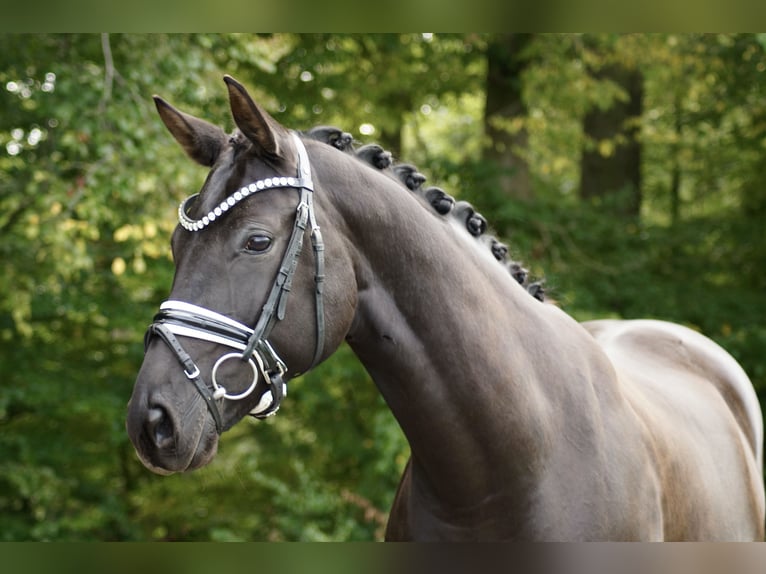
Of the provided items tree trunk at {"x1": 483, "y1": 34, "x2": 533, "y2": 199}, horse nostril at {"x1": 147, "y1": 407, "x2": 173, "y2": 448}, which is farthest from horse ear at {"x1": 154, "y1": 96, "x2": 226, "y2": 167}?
tree trunk at {"x1": 483, "y1": 34, "x2": 533, "y2": 199}

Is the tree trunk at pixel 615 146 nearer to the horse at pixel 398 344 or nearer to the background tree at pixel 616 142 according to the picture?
the background tree at pixel 616 142

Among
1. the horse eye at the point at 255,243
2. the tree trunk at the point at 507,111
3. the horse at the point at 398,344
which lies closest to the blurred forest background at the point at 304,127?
the tree trunk at the point at 507,111

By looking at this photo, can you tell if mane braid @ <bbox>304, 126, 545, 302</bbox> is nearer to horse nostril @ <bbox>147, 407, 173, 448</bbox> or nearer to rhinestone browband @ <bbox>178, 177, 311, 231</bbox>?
rhinestone browband @ <bbox>178, 177, 311, 231</bbox>

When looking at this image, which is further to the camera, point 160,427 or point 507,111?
point 507,111

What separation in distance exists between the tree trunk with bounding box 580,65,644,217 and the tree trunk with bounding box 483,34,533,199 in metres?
1.05

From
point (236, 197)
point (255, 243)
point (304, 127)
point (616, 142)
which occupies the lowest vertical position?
point (255, 243)

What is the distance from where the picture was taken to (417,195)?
2.49m

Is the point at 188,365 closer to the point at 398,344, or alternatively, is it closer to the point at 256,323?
the point at 256,323

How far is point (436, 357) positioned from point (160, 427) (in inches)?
30.3

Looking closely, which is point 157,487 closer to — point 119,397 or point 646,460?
point 119,397

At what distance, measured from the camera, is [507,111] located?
9.36 meters

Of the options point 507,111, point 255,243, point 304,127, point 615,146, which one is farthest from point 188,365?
point 615,146

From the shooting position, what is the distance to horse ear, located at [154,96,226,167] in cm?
224
